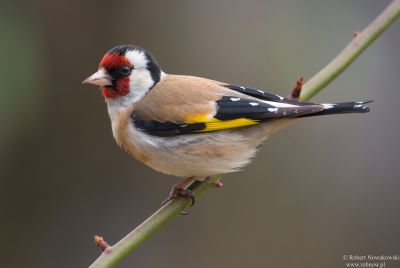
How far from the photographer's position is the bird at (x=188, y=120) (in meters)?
4.02

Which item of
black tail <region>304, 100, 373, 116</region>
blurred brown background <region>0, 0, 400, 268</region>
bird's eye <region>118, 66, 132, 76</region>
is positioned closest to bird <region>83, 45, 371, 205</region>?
bird's eye <region>118, 66, 132, 76</region>

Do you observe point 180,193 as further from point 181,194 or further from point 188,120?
point 188,120

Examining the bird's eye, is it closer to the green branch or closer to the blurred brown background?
the green branch

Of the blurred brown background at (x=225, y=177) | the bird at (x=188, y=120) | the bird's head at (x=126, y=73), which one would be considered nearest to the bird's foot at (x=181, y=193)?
the bird at (x=188, y=120)

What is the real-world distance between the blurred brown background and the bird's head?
1.83 m

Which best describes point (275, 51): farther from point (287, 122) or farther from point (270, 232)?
point (287, 122)

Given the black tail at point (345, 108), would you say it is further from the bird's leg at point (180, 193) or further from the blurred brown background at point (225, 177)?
the blurred brown background at point (225, 177)

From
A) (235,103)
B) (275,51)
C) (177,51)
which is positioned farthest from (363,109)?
(177,51)

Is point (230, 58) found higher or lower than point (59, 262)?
higher

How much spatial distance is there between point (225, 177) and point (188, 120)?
86.8 inches

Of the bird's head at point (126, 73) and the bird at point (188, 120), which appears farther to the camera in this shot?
the bird's head at point (126, 73)

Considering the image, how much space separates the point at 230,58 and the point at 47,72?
6.33 feet

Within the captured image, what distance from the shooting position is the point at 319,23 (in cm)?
642

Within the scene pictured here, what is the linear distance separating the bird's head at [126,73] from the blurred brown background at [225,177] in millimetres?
1833
